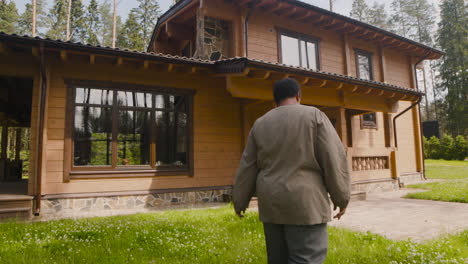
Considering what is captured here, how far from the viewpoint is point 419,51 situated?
12.8 m

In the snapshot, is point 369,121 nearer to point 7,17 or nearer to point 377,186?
point 377,186

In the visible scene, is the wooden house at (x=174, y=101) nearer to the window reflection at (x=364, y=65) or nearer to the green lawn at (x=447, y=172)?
the window reflection at (x=364, y=65)

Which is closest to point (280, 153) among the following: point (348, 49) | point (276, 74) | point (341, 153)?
point (341, 153)

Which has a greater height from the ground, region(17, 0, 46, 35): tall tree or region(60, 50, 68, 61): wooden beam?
region(17, 0, 46, 35): tall tree

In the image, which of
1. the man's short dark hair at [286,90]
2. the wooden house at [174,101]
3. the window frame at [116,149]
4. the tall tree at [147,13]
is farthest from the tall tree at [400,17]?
the man's short dark hair at [286,90]

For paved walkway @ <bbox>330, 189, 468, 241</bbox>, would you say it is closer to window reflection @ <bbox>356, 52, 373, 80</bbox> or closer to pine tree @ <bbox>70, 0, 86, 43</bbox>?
window reflection @ <bbox>356, 52, 373, 80</bbox>

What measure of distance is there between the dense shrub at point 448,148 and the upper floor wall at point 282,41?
13825 millimetres

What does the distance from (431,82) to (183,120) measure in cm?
4194

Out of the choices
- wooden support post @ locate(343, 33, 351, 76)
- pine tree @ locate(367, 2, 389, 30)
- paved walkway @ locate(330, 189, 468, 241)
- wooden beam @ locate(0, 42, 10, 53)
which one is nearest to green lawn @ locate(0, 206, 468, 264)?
paved walkway @ locate(330, 189, 468, 241)

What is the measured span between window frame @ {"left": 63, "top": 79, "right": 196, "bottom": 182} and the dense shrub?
936 inches

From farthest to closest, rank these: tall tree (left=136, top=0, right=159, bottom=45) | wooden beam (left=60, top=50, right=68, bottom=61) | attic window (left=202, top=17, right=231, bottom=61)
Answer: tall tree (left=136, top=0, right=159, bottom=45), attic window (left=202, top=17, right=231, bottom=61), wooden beam (left=60, top=50, right=68, bottom=61)

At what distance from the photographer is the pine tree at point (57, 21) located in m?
25.6

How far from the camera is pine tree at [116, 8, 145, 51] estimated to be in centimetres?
2786

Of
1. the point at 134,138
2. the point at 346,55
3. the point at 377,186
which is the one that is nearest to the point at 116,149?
the point at 134,138
